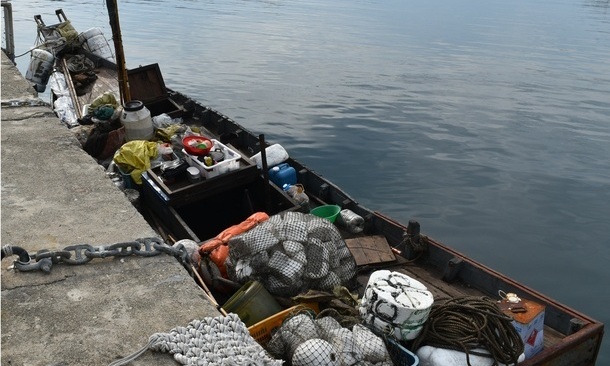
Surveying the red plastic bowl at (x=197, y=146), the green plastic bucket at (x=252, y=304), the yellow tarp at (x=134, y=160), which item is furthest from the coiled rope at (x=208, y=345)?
the yellow tarp at (x=134, y=160)

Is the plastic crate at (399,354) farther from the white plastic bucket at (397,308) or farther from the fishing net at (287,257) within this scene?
the fishing net at (287,257)

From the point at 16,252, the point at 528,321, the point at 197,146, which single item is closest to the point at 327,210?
the point at 197,146

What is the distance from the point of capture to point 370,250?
705 cm

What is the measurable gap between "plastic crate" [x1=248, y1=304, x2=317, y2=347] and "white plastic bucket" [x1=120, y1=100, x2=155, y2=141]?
609cm

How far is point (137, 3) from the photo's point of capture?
163ft

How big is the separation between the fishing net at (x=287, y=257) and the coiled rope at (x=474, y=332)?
121cm

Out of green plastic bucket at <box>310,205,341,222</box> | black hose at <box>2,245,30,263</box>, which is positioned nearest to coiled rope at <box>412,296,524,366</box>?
green plastic bucket at <box>310,205,341,222</box>

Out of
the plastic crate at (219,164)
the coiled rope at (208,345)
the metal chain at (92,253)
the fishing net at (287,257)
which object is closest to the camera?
the coiled rope at (208,345)

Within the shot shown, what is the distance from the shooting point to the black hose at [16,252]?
322 cm

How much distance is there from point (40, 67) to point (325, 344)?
1487 cm

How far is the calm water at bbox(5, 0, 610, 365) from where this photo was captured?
11703 mm

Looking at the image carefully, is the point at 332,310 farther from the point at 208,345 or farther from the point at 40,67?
the point at 40,67

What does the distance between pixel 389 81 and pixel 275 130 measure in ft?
30.8

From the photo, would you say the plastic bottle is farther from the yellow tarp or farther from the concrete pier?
the concrete pier
